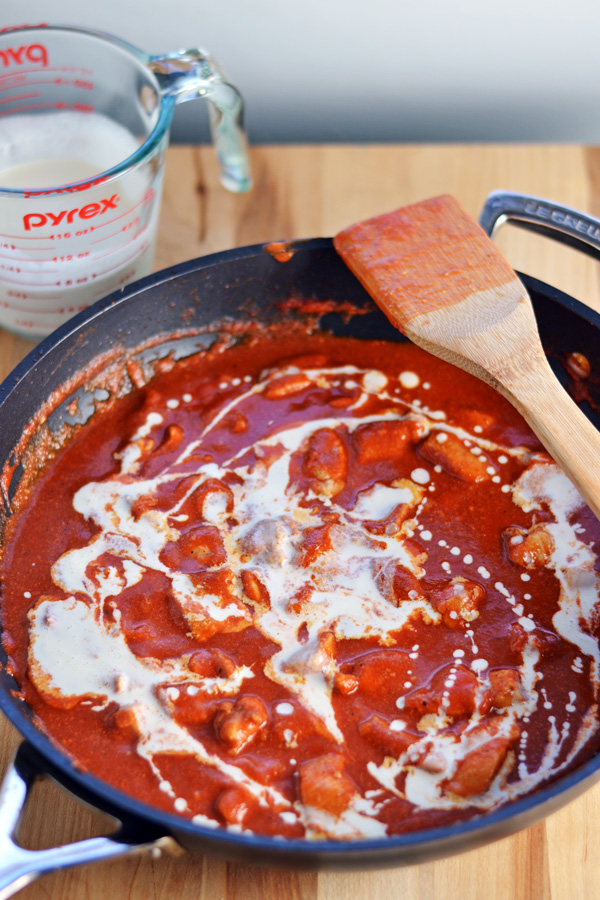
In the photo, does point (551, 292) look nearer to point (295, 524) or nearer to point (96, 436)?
point (295, 524)

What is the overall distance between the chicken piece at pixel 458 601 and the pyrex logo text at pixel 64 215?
71 centimetres

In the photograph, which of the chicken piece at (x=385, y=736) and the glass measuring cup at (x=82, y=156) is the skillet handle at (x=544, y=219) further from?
the chicken piece at (x=385, y=736)

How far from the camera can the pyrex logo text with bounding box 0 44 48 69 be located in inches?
56.6

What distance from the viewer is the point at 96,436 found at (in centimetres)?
137

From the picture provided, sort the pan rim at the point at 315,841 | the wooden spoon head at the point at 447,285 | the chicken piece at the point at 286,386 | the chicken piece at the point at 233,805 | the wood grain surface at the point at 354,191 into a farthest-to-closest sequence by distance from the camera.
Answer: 1. the wood grain surface at the point at 354,191
2. the chicken piece at the point at 286,386
3. the wooden spoon head at the point at 447,285
4. the chicken piece at the point at 233,805
5. the pan rim at the point at 315,841

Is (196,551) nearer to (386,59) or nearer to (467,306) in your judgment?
(467,306)

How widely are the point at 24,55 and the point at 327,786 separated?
120 cm

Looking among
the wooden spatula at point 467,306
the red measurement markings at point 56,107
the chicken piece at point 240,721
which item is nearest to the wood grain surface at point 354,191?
the red measurement markings at point 56,107

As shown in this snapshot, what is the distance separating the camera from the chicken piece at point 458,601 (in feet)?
3.83

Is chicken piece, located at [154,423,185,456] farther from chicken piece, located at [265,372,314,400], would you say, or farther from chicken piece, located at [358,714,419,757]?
chicken piece, located at [358,714,419,757]

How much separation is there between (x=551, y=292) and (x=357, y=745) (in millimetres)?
690

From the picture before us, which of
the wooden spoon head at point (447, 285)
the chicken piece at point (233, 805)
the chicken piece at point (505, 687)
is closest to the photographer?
the chicken piece at point (233, 805)

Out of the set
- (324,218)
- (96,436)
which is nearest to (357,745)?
(96,436)

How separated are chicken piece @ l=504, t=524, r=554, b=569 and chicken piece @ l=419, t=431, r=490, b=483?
0.12 metres
